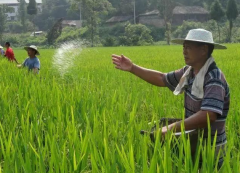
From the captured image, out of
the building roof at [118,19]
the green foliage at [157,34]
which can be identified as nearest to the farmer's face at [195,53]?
the green foliage at [157,34]

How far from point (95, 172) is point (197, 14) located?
156 feet

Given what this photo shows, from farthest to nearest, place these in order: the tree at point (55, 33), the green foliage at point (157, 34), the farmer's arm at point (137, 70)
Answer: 1. the green foliage at point (157, 34)
2. the tree at point (55, 33)
3. the farmer's arm at point (137, 70)

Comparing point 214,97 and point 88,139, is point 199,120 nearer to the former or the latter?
point 214,97

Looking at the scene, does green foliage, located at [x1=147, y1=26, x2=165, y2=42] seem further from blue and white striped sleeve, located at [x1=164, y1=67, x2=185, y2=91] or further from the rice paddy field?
blue and white striped sleeve, located at [x1=164, y1=67, x2=185, y2=91]

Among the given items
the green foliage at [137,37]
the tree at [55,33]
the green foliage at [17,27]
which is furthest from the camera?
the green foliage at [17,27]

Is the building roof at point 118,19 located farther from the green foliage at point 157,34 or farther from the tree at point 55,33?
the tree at point 55,33

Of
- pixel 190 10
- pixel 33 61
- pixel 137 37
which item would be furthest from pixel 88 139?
pixel 190 10

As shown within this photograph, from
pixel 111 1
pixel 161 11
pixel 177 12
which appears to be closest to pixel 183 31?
pixel 161 11

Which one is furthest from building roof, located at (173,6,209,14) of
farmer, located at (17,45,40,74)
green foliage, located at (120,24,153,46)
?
farmer, located at (17,45,40,74)

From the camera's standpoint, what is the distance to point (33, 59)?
555 cm

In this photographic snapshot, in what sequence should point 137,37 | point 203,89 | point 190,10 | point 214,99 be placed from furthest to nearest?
point 190,10, point 137,37, point 203,89, point 214,99

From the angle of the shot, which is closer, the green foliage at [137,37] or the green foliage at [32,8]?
the green foliage at [137,37]

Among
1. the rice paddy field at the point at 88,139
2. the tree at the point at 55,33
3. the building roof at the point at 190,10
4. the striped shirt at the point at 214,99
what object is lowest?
the tree at the point at 55,33

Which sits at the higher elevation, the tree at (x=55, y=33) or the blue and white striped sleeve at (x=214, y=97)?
the blue and white striped sleeve at (x=214, y=97)
